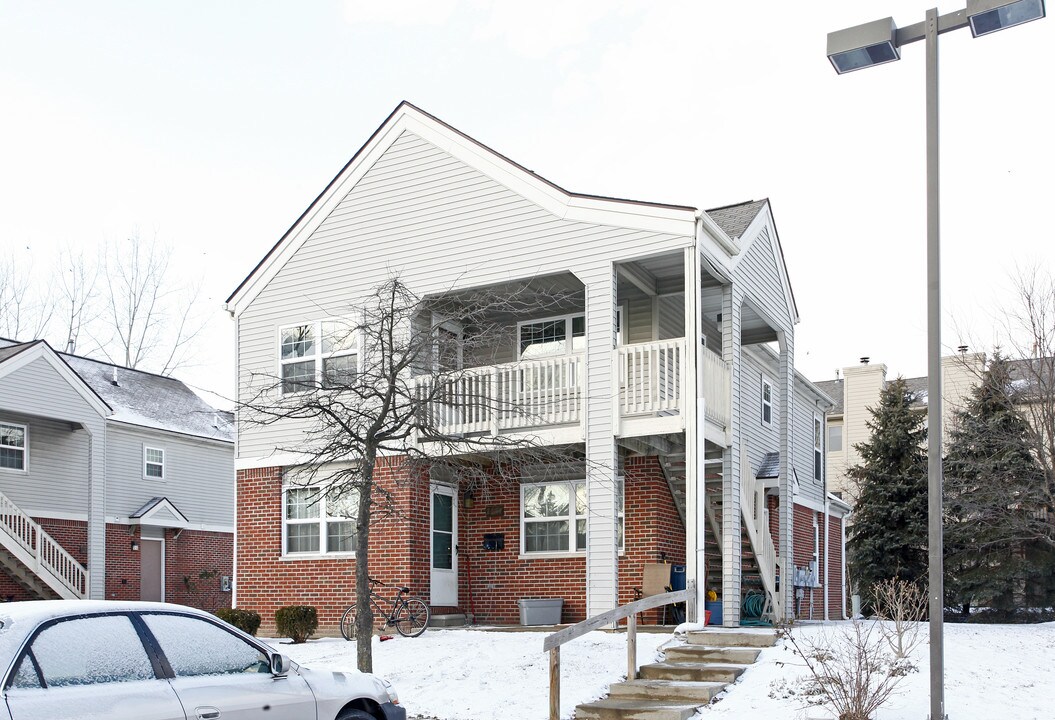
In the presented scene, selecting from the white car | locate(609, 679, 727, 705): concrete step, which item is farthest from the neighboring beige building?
the white car

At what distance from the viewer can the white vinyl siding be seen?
16969 mm

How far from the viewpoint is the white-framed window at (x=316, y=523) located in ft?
61.5

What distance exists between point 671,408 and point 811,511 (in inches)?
500

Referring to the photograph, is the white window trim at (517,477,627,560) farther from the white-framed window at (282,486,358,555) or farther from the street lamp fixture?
the street lamp fixture

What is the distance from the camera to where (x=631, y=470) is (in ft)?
59.1

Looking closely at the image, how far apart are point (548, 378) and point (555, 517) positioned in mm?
2751

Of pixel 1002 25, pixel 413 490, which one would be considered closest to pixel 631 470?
pixel 413 490

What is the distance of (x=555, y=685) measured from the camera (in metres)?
10.3

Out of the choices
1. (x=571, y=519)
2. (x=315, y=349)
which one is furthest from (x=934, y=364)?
(x=315, y=349)

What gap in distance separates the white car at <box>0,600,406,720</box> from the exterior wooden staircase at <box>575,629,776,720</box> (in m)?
3.84

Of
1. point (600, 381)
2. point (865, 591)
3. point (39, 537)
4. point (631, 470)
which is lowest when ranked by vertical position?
point (865, 591)

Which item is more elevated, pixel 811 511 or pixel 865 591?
pixel 811 511

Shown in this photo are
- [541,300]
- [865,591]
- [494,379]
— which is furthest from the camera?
[865,591]

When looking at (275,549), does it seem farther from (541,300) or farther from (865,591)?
(865,591)
